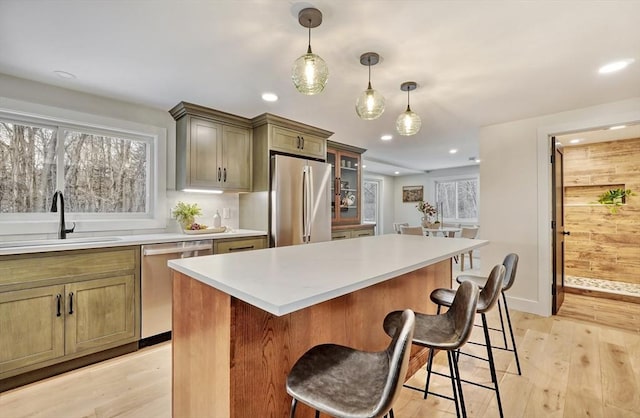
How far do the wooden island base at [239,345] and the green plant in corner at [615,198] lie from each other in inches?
199

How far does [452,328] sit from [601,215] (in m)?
5.00

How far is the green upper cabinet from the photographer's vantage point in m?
2.97

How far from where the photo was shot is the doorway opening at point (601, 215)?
4.27 metres

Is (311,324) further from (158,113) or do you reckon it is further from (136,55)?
(158,113)

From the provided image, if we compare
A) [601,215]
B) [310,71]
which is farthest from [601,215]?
[310,71]

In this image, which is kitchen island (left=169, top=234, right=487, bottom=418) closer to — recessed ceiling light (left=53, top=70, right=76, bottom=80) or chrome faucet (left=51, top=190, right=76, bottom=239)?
chrome faucet (left=51, top=190, right=76, bottom=239)

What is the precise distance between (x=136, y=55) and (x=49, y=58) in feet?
2.04

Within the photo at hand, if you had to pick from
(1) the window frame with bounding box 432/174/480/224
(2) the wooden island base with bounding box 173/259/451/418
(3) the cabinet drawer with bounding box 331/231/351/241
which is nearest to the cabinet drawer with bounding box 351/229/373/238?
(3) the cabinet drawer with bounding box 331/231/351/241

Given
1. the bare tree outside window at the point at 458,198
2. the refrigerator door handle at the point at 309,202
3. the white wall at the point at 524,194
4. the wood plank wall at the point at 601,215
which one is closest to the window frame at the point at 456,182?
the bare tree outside window at the point at 458,198

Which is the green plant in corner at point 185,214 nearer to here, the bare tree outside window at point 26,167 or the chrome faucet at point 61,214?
the chrome faucet at point 61,214

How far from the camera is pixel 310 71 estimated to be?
1530mm

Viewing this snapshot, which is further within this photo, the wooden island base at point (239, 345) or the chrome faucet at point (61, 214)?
the chrome faucet at point (61, 214)

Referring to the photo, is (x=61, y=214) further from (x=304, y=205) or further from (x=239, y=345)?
(x=239, y=345)

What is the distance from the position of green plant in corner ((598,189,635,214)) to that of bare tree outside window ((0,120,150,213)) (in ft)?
20.7
